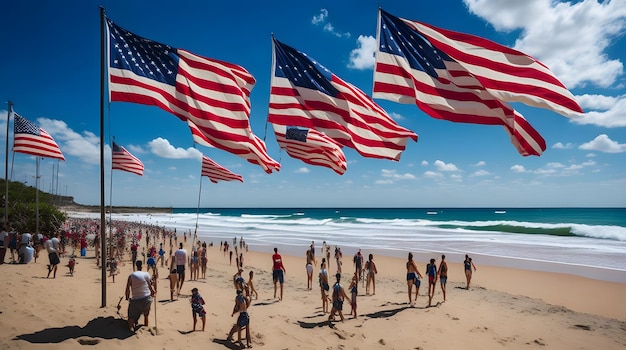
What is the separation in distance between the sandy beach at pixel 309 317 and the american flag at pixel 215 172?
15.0ft

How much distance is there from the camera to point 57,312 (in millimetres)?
8906

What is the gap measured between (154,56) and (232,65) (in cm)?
170

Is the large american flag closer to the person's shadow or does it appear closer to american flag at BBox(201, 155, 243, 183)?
the person's shadow

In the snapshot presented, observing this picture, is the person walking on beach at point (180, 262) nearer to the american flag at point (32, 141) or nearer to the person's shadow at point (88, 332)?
the person's shadow at point (88, 332)

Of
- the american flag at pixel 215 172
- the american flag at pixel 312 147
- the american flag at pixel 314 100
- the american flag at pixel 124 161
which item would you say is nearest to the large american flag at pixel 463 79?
the american flag at pixel 314 100

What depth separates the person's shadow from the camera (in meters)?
7.32

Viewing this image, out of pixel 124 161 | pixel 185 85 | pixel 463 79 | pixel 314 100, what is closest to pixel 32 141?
pixel 124 161

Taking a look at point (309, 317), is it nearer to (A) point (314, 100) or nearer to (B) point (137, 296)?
(B) point (137, 296)

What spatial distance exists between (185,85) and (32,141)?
10446 millimetres

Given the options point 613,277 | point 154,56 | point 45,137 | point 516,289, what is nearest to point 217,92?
point 154,56

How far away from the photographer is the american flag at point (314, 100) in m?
8.78

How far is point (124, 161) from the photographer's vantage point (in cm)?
1667

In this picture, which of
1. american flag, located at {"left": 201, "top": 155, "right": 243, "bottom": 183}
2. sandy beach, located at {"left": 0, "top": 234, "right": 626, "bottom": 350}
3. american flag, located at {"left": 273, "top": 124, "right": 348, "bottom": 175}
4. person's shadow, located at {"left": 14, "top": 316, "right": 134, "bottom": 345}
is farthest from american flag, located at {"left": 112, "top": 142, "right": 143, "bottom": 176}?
person's shadow, located at {"left": 14, "top": 316, "right": 134, "bottom": 345}

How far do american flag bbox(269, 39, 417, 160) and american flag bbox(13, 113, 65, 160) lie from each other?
11317mm
